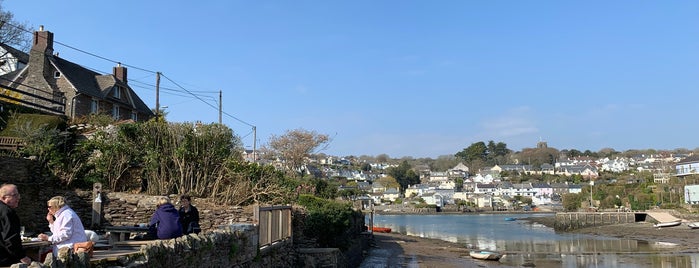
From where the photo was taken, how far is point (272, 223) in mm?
13430

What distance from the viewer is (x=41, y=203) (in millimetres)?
15602

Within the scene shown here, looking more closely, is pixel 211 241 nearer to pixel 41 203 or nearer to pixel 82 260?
pixel 82 260

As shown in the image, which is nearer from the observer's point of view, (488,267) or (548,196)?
(488,267)

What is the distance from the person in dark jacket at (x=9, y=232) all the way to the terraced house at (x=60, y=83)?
27021 mm

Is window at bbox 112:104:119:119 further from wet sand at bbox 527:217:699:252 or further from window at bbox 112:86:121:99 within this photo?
wet sand at bbox 527:217:699:252

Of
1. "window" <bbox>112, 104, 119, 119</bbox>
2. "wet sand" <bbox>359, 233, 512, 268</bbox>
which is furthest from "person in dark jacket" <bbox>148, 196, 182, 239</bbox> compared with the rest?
"window" <bbox>112, 104, 119, 119</bbox>

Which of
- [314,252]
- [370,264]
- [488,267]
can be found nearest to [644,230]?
[488,267]

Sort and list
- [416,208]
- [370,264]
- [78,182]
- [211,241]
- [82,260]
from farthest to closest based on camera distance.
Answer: [416,208], [370,264], [78,182], [211,241], [82,260]

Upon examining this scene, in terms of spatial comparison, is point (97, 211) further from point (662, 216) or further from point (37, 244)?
point (662, 216)

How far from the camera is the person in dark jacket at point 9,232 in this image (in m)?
5.55

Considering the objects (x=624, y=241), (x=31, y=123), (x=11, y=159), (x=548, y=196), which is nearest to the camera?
(x=11, y=159)

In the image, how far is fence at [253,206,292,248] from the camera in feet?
40.4

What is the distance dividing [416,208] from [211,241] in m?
128

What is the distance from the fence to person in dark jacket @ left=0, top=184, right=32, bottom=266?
6627 mm
